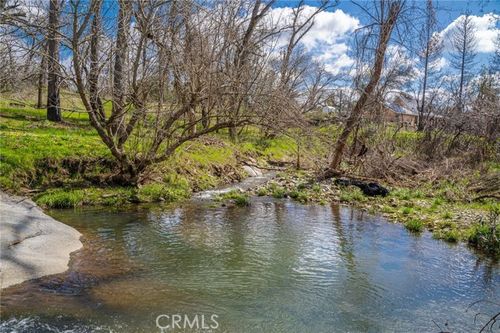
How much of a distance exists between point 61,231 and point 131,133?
18.4 feet

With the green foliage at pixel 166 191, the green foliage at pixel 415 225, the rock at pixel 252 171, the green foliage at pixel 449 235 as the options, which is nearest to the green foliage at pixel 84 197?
the green foliage at pixel 166 191

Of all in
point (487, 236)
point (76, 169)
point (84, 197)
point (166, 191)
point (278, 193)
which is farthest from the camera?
point (278, 193)

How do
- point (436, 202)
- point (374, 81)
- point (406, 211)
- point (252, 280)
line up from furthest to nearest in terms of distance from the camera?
point (374, 81) < point (436, 202) < point (406, 211) < point (252, 280)

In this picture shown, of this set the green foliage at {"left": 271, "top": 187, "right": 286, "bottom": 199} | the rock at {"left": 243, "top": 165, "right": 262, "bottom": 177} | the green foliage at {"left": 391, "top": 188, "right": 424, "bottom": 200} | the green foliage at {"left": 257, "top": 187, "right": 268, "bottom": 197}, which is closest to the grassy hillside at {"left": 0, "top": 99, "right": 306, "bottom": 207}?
the rock at {"left": 243, "top": 165, "right": 262, "bottom": 177}

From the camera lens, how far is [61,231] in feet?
29.2

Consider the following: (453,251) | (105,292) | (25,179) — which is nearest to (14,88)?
(25,179)

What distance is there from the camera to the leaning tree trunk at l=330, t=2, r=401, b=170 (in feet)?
54.5

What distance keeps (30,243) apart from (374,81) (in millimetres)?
14526

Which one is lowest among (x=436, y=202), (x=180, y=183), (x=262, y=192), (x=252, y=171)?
(x=262, y=192)


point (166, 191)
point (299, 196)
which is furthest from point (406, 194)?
point (166, 191)

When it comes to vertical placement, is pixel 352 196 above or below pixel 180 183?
below

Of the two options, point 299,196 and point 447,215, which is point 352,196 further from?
point 447,215

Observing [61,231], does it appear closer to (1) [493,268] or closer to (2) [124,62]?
(2) [124,62]

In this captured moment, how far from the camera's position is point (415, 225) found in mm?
11164
